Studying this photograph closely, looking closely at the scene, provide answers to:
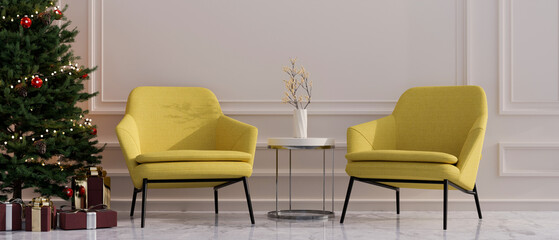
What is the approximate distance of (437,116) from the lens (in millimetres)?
3881

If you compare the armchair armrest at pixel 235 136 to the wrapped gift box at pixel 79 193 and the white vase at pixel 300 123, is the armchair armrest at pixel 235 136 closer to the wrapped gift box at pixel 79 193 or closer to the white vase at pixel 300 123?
the white vase at pixel 300 123

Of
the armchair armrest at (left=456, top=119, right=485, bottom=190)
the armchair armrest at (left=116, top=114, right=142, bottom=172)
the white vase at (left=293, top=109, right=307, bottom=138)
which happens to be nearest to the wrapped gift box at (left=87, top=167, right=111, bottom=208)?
the armchair armrest at (left=116, top=114, right=142, bottom=172)

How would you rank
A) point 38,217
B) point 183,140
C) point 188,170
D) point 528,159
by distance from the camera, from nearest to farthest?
point 38,217, point 188,170, point 183,140, point 528,159

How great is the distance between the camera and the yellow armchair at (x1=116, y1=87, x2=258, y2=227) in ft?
11.1

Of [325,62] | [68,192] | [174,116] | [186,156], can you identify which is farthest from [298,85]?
[68,192]

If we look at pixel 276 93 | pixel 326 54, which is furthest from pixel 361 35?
pixel 276 93

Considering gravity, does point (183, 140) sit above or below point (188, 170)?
above

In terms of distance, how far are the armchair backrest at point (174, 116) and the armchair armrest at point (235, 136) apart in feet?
0.25

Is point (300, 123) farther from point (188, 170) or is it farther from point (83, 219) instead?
point (83, 219)

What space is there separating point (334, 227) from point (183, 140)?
1210 mm

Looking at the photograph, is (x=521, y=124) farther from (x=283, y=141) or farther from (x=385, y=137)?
(x=283, y=141)

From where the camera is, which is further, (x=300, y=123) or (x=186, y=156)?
(x=300, y=123)

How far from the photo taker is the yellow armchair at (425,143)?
130 inches

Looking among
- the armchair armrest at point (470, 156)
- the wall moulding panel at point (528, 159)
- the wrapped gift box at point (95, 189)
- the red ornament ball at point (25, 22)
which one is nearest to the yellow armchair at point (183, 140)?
the wrapped gift box at point (95, 189)
